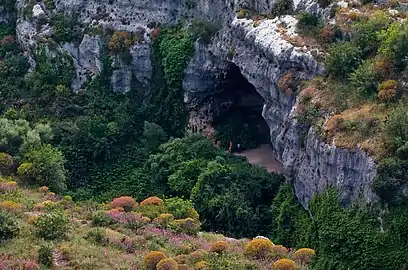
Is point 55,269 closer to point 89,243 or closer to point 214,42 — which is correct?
point 89,243

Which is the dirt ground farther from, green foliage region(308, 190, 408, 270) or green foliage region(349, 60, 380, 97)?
green foliage region(308, 190, 408, 270)

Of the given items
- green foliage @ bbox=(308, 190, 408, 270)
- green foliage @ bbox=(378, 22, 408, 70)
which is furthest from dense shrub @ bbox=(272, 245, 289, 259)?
green foliage @ bbox=(378, 22, 408, 70)

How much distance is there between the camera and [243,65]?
1759 inches

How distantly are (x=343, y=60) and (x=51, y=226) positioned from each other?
18.0 meters

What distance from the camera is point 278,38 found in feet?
136

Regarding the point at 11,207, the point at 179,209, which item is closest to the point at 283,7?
the point at 179,209

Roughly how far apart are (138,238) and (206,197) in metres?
11.3

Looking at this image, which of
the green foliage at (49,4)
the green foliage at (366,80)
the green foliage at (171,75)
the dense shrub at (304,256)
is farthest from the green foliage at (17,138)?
the green foliage at (366,80)

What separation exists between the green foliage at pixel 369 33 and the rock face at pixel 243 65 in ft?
8.61

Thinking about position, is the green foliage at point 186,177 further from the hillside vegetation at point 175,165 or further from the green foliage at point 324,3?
the green foliage at point 324,3

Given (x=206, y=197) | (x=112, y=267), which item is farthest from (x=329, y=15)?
(x=112, y=267)

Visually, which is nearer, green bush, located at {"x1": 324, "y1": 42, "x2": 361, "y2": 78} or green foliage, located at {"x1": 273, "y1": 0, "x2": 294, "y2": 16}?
green bush, located at {"x1": 324, "y1": 42, "x2": 361, "y2": 78}

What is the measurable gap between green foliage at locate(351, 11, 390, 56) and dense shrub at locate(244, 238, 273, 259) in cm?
1366

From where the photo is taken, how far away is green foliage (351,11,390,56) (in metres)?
37.8
